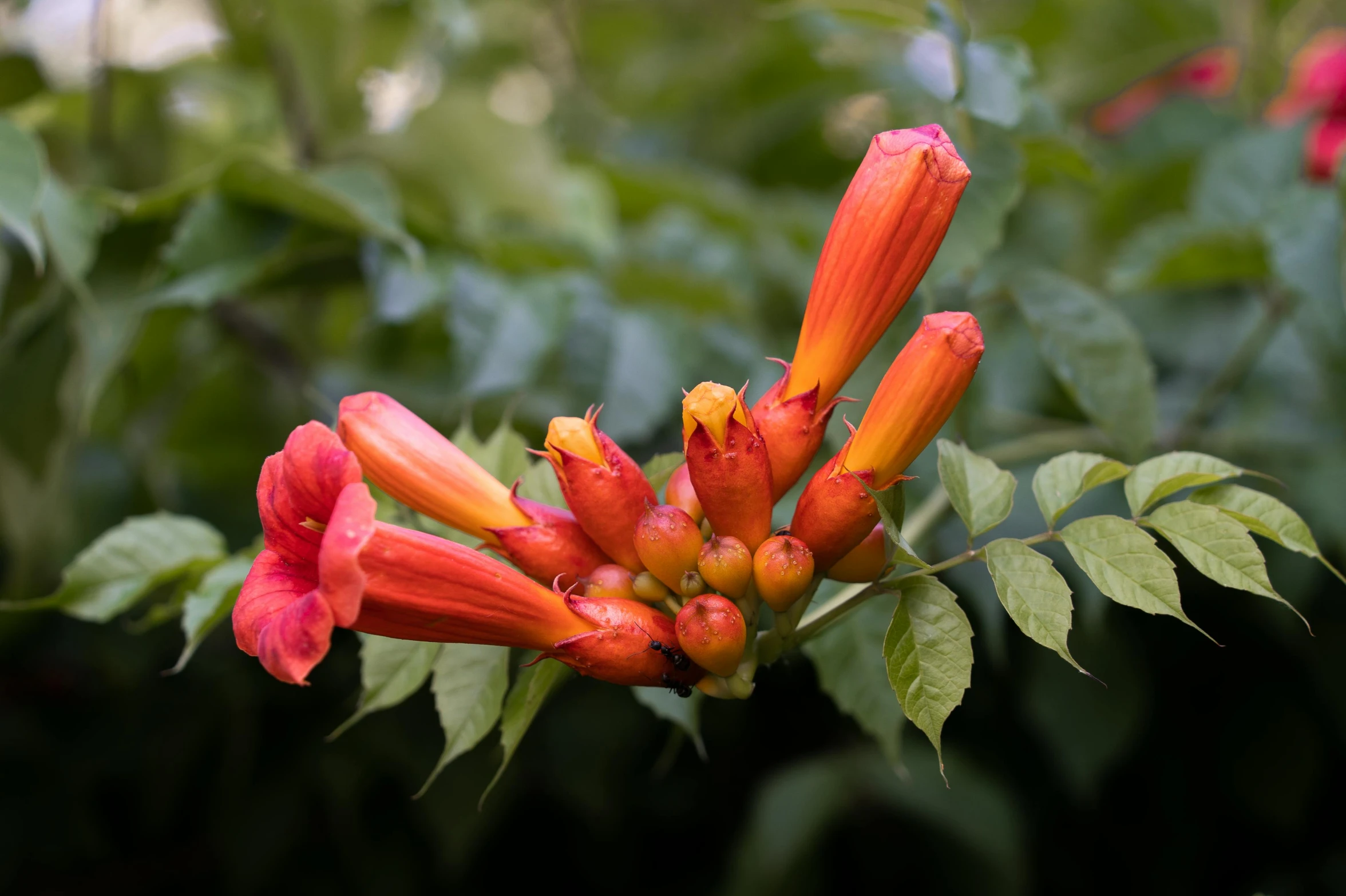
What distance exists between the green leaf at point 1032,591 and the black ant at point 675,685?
238 mm

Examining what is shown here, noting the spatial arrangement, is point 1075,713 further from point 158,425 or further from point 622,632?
point 158,425

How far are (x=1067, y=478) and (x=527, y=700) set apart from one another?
47cm

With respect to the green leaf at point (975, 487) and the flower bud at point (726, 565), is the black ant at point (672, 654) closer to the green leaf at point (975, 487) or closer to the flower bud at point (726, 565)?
the flower bud at point (726, 565)

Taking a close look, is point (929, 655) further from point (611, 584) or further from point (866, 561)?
point (611, 584)

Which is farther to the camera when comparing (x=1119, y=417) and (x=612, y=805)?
(x=612, y=805)

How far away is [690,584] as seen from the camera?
72cm

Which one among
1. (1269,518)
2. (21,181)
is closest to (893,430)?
(1269,518)

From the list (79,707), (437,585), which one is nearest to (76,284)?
(437,585)

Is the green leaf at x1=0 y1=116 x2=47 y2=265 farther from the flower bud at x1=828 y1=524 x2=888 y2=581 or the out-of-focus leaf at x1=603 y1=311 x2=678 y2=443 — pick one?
the flower bud at x1=828 y1=524 x2=888 y2=581

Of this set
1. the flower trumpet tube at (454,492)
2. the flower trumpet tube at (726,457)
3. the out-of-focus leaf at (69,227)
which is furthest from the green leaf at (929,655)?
the out-of-focus leaf at (69,227)

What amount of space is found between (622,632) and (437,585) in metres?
0.13

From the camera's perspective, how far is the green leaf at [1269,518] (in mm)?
692

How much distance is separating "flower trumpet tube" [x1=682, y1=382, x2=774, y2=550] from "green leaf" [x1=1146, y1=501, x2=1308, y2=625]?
0.31 metres

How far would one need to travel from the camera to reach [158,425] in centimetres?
171
